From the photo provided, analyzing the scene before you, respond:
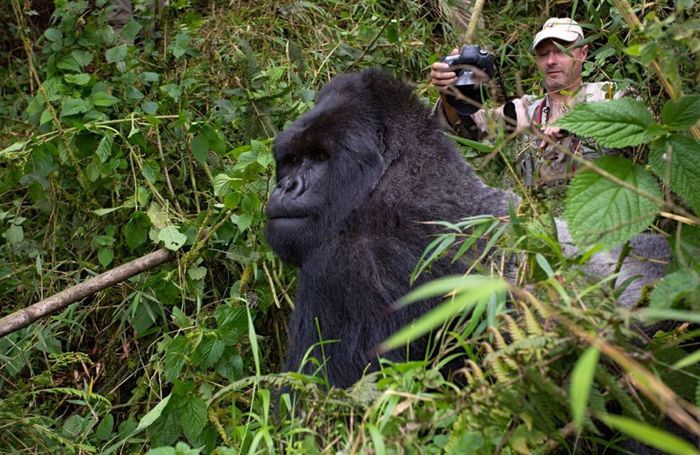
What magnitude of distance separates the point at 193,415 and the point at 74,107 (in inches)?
74.9

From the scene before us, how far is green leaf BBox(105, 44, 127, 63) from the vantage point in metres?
4.67

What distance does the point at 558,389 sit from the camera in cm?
170

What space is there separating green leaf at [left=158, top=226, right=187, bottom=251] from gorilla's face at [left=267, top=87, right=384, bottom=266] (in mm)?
825

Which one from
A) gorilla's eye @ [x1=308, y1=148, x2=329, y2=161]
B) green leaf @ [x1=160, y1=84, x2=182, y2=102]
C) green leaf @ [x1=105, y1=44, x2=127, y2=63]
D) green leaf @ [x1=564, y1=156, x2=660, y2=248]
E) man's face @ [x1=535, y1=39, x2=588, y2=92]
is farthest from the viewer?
green leaf @ [x1=105, y1=44, x2=127, y2=63]

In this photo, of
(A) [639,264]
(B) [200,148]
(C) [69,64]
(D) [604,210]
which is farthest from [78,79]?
(D) [604,210]

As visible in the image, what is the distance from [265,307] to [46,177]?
140 centimetres

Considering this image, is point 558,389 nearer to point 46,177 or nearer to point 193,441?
point 193,441

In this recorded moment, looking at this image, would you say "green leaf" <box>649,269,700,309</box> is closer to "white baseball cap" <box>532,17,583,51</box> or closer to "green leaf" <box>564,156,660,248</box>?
"green leaf" <box>564,156,660,248</box>

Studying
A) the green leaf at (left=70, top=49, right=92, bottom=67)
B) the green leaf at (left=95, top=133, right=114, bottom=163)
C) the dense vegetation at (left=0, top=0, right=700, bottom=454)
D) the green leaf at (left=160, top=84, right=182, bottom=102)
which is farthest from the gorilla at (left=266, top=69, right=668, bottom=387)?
the green leaf at (left=70, top=49, right=92, bottom=67)

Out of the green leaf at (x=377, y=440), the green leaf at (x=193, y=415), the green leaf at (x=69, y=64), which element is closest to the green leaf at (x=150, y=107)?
the green leaf at (x=69, y=64)

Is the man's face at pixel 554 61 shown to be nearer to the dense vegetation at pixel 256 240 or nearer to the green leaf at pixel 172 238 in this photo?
the dense vegetation at pixel 256 240

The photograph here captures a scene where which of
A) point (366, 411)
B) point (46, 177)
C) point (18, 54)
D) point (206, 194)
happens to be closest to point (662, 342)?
point (366, 411)

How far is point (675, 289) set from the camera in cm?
185

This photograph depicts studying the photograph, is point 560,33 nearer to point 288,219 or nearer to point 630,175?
point 288,219
